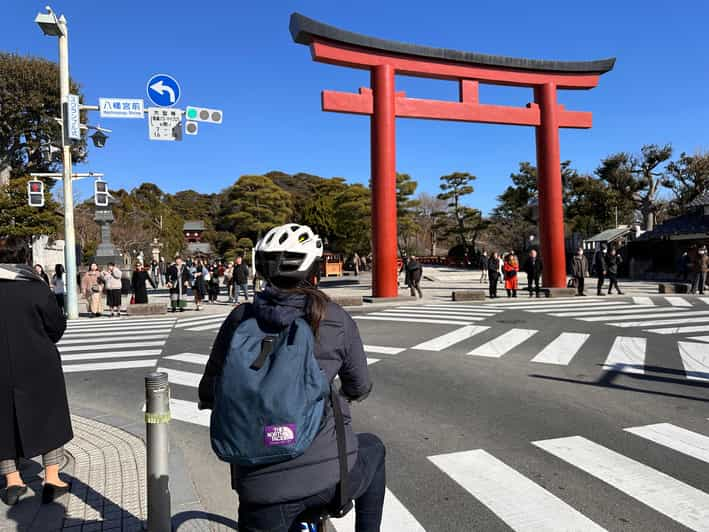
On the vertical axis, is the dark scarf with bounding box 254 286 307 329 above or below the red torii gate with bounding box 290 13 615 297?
below

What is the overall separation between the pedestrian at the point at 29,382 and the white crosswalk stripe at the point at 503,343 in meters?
6.13

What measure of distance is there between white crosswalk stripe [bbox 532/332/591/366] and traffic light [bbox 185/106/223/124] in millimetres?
8921

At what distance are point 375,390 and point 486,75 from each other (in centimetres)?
1468

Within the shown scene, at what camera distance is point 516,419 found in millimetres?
4902

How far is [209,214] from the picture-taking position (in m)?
76.1

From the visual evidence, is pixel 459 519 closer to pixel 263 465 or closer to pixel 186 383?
pixel 263 465

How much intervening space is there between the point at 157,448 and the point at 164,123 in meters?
10.9

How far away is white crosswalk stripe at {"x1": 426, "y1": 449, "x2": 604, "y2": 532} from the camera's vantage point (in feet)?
9.73

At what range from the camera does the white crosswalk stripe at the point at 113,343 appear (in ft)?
26.1

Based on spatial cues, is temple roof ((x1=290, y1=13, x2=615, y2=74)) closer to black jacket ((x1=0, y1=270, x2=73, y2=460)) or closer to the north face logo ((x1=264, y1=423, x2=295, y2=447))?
black jacket ((x1=0, y1=270, x2=73, y2=460))

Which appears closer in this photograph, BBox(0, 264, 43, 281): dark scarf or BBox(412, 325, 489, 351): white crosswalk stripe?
BBox(0, 264, 43, 281): dark scarf

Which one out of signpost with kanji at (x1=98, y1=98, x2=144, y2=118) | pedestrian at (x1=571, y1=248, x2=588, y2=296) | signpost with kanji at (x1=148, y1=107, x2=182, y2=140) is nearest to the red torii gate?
pedestrian at (x1=571, y1=248, x2=588, y2=296)

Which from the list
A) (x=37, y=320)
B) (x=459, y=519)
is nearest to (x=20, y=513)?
(x=37, y=320)

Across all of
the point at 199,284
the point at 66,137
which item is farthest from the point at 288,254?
the point at 199,284
